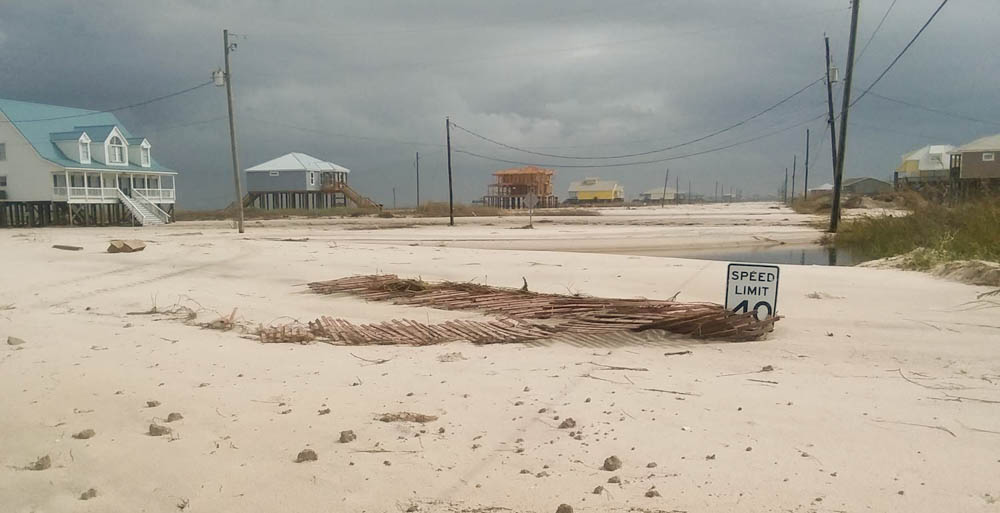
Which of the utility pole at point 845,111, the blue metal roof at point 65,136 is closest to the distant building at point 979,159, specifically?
the utility pole at point 845,111

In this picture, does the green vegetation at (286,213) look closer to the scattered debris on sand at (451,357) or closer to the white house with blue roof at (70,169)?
the white house with blue roof at (70,169)

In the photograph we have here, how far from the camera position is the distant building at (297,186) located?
3201 inches

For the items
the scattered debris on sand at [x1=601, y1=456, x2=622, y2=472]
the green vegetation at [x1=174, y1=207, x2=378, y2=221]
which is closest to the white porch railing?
the green vegetation at [x1=174, y1=207, x2=378, y2=221]

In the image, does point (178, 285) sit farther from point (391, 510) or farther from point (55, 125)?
point (55, 125)

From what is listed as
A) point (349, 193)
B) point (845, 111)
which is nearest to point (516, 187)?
point (349, 193)

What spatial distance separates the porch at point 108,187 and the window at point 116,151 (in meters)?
1.06

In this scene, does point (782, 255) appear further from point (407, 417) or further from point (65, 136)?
point (65, 136)

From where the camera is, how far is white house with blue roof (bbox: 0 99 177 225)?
4741cm

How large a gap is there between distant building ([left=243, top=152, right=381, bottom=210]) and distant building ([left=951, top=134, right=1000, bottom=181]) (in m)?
58.9

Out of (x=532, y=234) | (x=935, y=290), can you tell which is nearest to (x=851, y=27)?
(x=532, y=234)

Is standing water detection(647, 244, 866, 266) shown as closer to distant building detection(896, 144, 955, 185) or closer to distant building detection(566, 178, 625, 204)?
distant building detection(896, 144, 955, 185)

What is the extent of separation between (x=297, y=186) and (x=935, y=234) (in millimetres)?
74645

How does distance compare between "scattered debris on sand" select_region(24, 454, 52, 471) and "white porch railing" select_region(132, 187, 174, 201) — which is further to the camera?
"white porch railing" select_region(132, 187, 174, 201)

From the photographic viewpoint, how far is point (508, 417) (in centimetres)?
476
